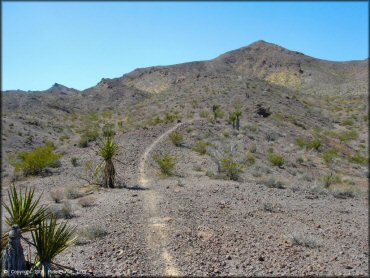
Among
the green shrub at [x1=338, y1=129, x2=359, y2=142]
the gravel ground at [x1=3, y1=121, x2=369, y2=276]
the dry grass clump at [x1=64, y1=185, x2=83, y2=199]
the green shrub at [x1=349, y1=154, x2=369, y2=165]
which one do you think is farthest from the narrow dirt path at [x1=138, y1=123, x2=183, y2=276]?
the green shrub at [x1=338, y1=129, x2=359, y2=142]

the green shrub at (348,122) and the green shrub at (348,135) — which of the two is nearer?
the green shrub at (348,135)

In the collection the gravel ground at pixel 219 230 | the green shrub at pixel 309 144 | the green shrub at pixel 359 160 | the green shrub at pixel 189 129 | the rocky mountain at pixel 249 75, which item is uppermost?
the rocky mountain at pixel 249 75

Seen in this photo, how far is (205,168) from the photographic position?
19.5 meters

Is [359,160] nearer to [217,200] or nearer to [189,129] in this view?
[189,129]

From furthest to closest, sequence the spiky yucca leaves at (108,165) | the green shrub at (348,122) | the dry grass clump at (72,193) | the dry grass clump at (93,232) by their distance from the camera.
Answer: the green shrub at (348,122) → the spiky yucca leaves at (108,165) → the dry grass clump at (72,193) → the dry grass clump at (93,232)

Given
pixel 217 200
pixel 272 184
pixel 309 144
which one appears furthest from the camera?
pixel 309 144

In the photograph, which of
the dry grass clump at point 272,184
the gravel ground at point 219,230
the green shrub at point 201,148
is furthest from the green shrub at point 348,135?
the dry grass clump at point 272,184

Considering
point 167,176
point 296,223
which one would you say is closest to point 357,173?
point 167,176

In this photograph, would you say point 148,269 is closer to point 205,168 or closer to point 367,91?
point 205,168

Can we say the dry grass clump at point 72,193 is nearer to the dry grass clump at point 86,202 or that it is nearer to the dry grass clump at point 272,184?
the dry grass clump at point 86,202

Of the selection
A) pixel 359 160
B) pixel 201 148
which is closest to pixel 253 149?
pixel 201 148

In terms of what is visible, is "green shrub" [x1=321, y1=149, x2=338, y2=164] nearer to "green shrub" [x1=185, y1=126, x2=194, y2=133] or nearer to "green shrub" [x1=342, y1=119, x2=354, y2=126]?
"green shrub" [x1=185, y1=126, x2=194, y2=133]

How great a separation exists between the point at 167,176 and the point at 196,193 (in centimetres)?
372

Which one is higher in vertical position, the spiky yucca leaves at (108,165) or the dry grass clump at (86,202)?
the spiky yucca leaves at (108,165)
